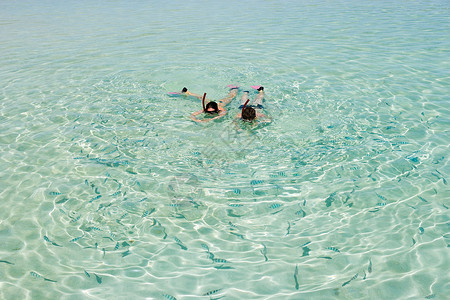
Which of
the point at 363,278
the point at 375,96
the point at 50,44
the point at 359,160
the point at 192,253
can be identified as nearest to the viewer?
the point at 363,278

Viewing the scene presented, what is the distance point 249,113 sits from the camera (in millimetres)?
8203

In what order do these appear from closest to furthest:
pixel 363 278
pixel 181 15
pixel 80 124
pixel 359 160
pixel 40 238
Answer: pixel 363 278 < pixel 40 238 < pixel 359 160 < pixel 80 124 < pixel 181 15

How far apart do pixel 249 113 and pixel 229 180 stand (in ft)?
8.05

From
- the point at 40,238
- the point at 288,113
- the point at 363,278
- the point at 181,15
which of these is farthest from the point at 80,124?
the point at 181,15

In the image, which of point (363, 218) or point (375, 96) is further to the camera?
point (375, 96)

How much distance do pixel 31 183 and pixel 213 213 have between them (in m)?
3.63

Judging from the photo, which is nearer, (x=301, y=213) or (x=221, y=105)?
(x=301, y=213)

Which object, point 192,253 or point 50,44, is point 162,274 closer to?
point 192,253

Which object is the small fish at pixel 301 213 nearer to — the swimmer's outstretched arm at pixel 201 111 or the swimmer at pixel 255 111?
the swimmer at pixel 255 111

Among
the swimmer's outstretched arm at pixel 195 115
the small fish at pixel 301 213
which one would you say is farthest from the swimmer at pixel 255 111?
the small fish at pixel 301 213

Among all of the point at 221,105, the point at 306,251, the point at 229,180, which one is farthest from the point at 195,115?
the point at 306,251

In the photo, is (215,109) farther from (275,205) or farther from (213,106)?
(275,205)

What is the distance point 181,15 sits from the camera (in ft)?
81.9

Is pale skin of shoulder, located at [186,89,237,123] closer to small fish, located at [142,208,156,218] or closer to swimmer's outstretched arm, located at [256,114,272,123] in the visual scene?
swimmer's outstretched arm, located at [256,114,272,123]
